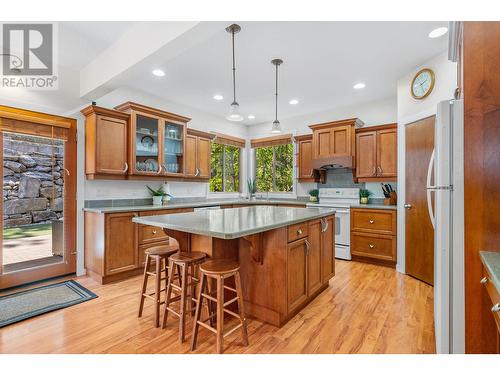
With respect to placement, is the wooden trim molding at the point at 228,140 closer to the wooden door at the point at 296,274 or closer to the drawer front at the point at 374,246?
the drawer front at the point at 374,246

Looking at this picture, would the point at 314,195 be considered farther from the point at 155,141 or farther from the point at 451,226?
the point at 451,226

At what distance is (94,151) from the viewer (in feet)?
10.7

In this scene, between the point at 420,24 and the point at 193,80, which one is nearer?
the point at 420,24

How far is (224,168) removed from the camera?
5914 mm

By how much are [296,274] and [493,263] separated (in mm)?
1372

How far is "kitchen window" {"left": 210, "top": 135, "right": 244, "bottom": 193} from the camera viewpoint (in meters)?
5.66

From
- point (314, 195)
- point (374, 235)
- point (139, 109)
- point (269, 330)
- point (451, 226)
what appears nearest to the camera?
point (451, 226)

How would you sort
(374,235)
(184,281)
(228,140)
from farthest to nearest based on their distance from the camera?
(228,140) → (374,235) → (184,281)

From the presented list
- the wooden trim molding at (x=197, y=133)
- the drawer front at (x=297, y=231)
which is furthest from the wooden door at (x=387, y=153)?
the wooden trim molding at (x=197, y=133)

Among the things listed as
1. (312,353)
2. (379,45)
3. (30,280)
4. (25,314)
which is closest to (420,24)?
(379,45)

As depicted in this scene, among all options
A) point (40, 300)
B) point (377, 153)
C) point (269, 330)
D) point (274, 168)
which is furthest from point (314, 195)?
point (40, 300)

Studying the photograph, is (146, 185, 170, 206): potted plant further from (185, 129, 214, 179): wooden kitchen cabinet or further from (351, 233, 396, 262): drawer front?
(351, 233, 396, 262): drawer front
